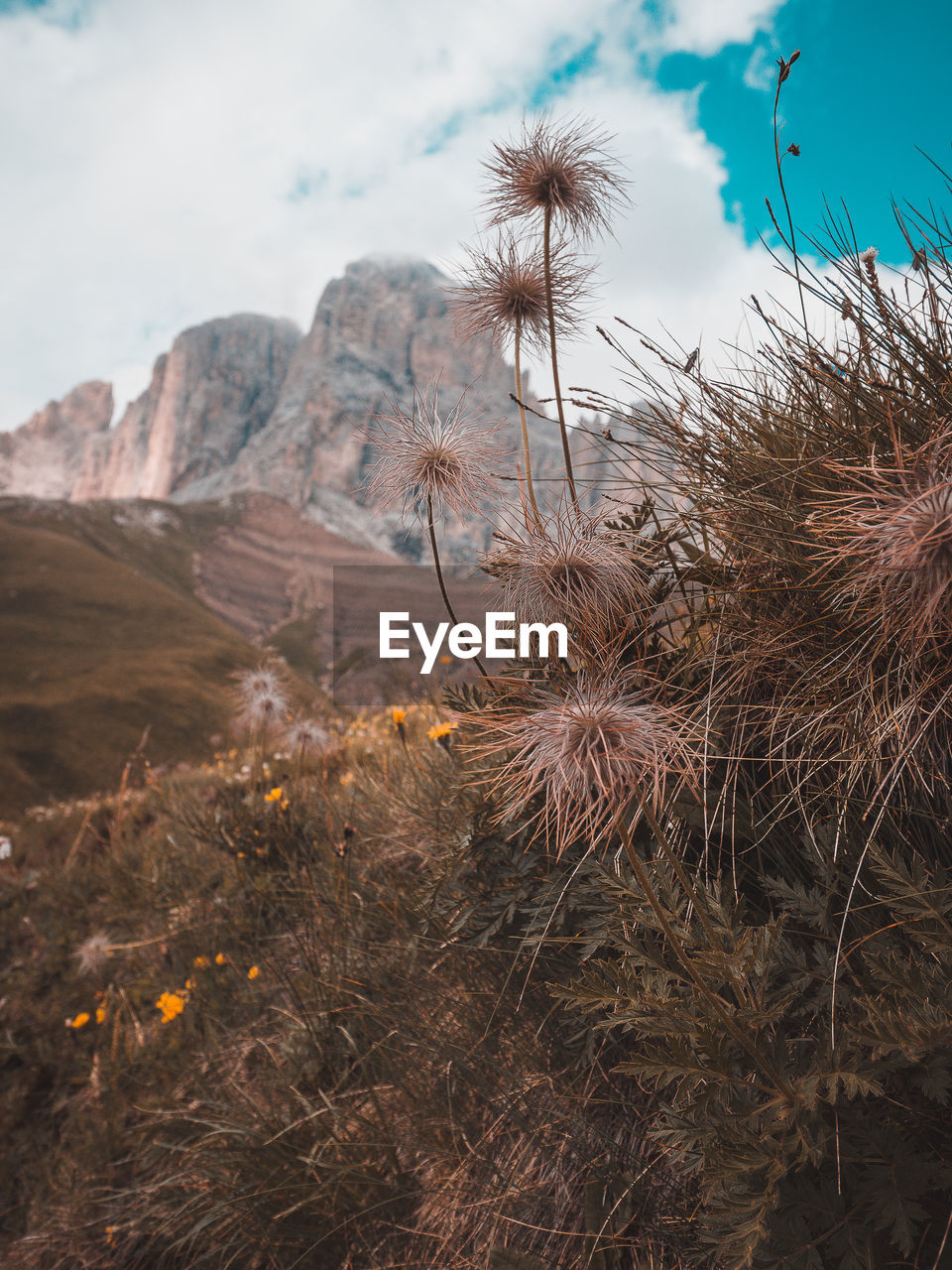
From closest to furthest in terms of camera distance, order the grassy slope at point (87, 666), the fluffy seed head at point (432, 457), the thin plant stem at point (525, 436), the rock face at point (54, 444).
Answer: the thin plant stem at point (525, 436) < the fluffy seed head at point (432, 457) < the grassy slope at point (87, 666) < the rock face at point (54, 444)

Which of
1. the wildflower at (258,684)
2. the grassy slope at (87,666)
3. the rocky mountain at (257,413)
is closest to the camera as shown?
the wildflower at (258,684)

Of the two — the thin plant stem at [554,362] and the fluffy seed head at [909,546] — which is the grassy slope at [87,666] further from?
the fluffy seed head at [909,546]

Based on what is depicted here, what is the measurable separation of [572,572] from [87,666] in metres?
63.2

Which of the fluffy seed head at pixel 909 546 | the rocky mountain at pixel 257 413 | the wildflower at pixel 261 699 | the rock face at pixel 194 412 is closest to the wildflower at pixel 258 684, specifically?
the wildflower at pixel 261 699

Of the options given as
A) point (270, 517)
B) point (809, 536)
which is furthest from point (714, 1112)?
point (270, 517)

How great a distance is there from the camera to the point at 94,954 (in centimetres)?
399

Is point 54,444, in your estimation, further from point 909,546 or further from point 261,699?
point 909,546

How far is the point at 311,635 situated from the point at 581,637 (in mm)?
107459

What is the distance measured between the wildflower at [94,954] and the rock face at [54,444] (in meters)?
212

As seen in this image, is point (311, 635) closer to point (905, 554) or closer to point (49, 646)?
point (49, 646)

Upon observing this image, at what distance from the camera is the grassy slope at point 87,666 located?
42156 millimetres

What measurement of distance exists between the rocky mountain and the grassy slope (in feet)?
206

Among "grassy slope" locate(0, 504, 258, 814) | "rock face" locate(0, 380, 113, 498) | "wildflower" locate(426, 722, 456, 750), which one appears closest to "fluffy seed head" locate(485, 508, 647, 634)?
"wildflower" locate(426, 722, 456, 750)

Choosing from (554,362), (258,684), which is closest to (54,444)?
(258,684)
